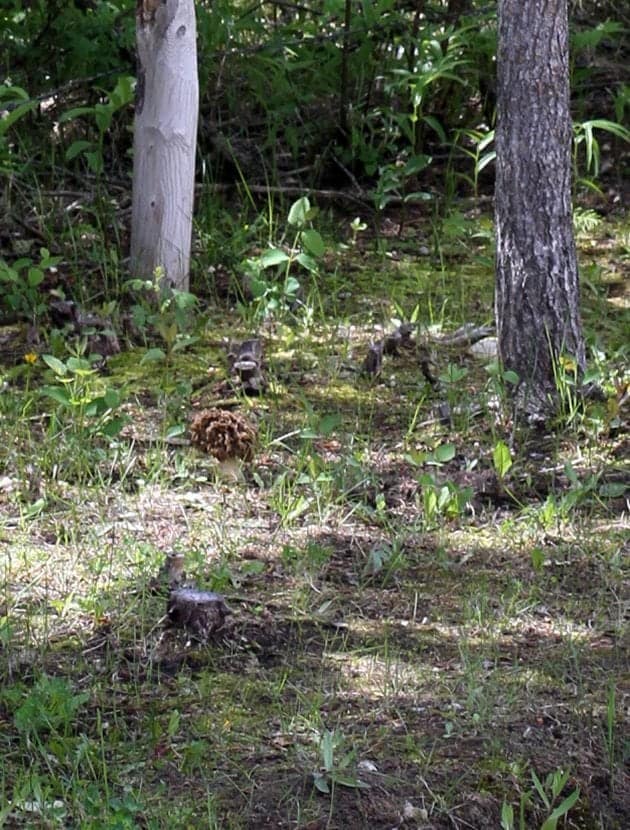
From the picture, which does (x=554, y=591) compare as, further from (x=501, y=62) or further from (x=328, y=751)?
(x=501, y=62)

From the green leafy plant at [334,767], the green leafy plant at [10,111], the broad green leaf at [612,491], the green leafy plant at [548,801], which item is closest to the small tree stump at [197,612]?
the green leafy plant at [334,767]

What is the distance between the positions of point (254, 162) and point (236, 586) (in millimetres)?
4016

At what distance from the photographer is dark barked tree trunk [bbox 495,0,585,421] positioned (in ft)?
16.1

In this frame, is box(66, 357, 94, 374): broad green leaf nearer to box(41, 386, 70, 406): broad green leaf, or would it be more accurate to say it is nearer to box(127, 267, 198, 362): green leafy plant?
box(41, 386, 70, 406): broad green leaf

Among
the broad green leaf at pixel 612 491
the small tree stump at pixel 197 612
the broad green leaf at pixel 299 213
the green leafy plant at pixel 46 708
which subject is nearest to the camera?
the green leafy plant at pixel 46 708

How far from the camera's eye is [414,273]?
6715mm

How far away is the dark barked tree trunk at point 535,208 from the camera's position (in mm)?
4895

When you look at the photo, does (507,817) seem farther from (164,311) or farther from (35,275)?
(35,275)

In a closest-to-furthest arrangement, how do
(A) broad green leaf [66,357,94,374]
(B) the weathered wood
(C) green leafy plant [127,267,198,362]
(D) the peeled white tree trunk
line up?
(A) broad green leaf [66,357,94,374] → (B) the weathered wood → (C) green leafy plant [127,267,198,362] → (D) the peeled white tree trunk

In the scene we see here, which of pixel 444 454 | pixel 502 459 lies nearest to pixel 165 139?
pixel 444 454

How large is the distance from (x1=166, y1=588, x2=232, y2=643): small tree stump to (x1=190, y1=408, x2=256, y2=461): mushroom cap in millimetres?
1012

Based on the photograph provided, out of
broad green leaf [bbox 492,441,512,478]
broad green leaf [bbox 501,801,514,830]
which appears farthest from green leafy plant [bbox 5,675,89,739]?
broad green leaf [bbox 492,441,512,478]

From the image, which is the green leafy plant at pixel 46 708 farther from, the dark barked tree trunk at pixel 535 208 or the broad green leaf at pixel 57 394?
the dark barked tree trunk at pixel 535 208

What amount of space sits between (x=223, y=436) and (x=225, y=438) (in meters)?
0.01
